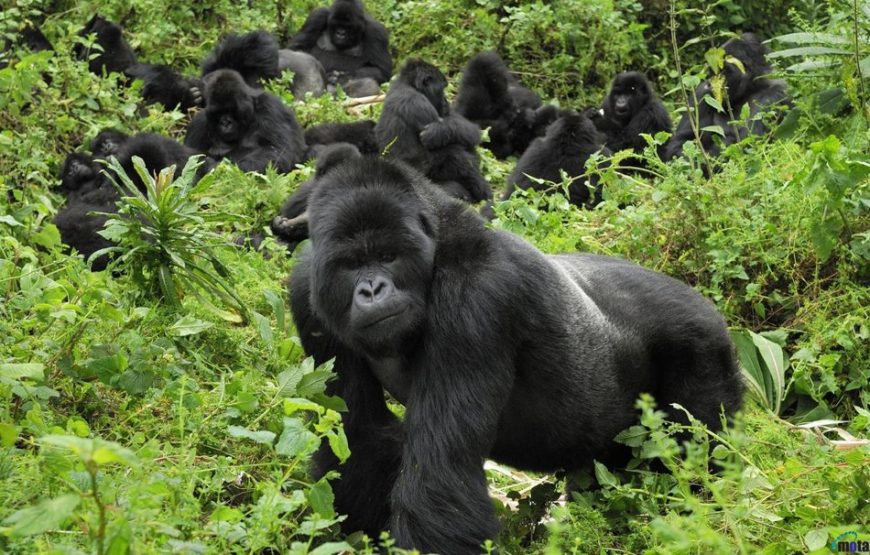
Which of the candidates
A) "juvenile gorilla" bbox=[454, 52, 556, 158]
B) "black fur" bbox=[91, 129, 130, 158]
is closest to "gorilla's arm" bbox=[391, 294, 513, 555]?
"black fur" bbox=[91, 129, 130, 158]

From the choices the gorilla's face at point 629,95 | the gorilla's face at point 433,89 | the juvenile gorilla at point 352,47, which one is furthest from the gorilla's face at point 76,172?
the gorilla's face at point 629,95

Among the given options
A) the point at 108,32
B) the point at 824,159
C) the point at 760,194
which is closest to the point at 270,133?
the point at 108,32

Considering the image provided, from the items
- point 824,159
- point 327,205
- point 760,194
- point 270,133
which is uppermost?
point 327,205

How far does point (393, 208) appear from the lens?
3412 millimetres

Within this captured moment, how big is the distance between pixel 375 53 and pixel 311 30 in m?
0.85

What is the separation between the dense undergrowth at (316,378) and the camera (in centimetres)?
284

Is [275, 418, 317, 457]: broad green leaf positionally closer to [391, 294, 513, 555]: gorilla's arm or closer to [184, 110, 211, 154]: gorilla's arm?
[391, 294, 513, 555]: gorilla's arm

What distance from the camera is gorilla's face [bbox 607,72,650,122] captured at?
31.8 feet

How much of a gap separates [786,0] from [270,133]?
5788mm

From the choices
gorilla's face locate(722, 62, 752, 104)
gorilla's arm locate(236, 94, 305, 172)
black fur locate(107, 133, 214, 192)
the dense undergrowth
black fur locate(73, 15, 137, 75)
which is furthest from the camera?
black fur locate(73, 15, 137, 75)

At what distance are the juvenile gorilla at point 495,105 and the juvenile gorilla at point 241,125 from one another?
6.07 ft

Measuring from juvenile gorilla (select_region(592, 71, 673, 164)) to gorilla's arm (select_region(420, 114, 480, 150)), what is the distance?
124 cm

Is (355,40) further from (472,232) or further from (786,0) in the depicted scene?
(472,232)

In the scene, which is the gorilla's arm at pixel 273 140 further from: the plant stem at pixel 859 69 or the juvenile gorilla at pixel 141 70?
the plant stem at pixel 859 69
